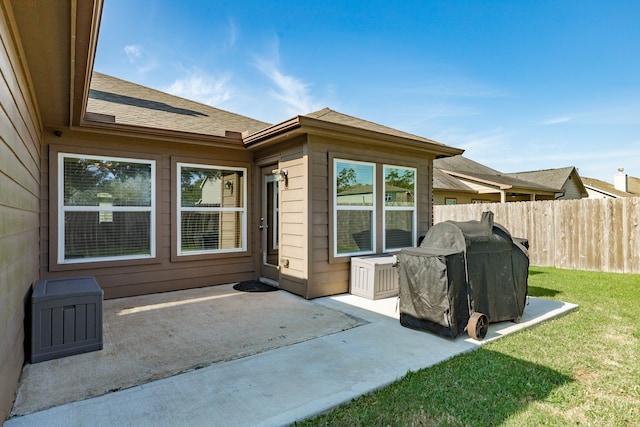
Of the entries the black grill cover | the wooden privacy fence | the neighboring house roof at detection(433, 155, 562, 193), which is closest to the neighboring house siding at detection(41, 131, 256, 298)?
the black grill cover

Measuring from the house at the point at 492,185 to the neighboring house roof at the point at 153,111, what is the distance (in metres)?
9.03

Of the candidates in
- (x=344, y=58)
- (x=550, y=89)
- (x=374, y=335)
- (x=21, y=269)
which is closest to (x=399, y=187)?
(x=374, y=335)

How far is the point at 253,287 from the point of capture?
18.1 ft

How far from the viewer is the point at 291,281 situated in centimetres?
518

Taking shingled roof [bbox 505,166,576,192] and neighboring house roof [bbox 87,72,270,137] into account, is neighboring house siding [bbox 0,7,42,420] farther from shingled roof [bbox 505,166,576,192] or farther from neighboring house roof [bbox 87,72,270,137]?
shingled roof [bbox 505,166,576,192]

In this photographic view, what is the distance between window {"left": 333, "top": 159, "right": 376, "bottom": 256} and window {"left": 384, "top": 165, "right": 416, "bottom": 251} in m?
0.35

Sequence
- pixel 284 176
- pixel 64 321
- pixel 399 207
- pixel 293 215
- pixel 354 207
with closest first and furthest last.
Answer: pixel 64 321 → pixel 293 215 → pixel 284 176 → pixel 354 207 → pixel 399 207

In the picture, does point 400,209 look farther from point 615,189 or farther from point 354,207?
point 615,189

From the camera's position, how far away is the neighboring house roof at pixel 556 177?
18.4 meters

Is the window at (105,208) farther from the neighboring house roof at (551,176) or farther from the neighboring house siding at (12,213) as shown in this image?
the neighboring house roof at (551,176)

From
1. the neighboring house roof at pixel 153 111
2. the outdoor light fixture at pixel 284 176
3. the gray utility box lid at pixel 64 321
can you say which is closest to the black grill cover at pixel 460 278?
the outdoor light fixture at pixel 284 176

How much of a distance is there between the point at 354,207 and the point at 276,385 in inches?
135

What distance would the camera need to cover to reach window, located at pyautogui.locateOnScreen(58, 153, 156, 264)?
454 cm

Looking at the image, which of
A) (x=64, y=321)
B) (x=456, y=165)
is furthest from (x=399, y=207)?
(x=456, y=165)
